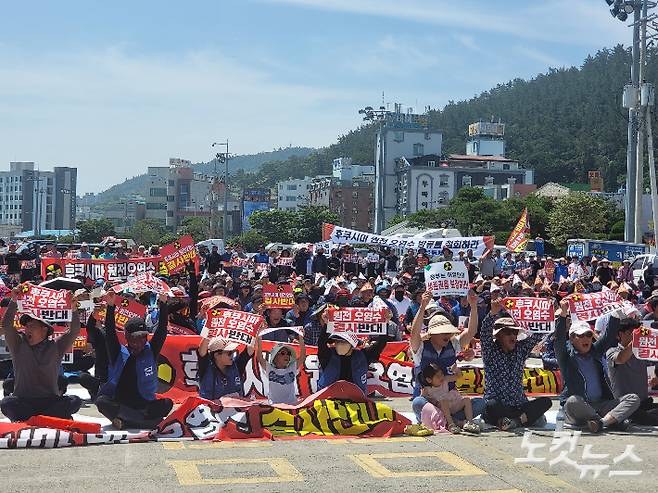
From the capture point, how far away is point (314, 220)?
125 meters

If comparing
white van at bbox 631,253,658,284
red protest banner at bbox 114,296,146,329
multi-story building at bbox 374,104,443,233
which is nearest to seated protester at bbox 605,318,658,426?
red protest banner at bbox 114,296,146,329

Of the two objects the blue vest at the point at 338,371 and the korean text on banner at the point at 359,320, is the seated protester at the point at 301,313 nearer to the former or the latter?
the korean text on banner at the point at 359,320

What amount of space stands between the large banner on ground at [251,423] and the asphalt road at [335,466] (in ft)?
0.87

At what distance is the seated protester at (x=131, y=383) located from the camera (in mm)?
10555

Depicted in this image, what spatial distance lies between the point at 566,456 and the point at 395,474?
5.95 feet

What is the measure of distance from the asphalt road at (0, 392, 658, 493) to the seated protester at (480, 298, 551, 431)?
73 centimetres

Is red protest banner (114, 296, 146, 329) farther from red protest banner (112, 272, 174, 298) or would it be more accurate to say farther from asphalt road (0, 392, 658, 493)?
asphalt road (0, 392, 658, 493)

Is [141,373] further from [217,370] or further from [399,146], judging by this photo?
[399,146]

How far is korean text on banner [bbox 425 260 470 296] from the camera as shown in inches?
646

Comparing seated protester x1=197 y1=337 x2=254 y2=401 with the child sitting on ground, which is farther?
seated protester x1=197 y1=337 x2=254 y2=401

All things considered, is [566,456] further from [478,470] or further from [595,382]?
[595,382]

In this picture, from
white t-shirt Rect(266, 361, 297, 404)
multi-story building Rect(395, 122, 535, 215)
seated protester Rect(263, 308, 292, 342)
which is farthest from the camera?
multi-story building Rect(395, 122, 535, 215)

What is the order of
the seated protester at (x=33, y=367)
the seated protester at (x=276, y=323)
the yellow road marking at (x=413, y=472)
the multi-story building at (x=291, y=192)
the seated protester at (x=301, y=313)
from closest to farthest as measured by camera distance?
the yellow road marking at (x=413, y=472) → the seated protester at (x=33, y=367) → the seated protester at (x=276, y=323) → the seated protester at (x=301, y=313) → the multi-story building at (x=291, y=192)

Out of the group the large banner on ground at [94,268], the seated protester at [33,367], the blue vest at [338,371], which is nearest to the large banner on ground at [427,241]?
the large banner on ground at [94,268]
